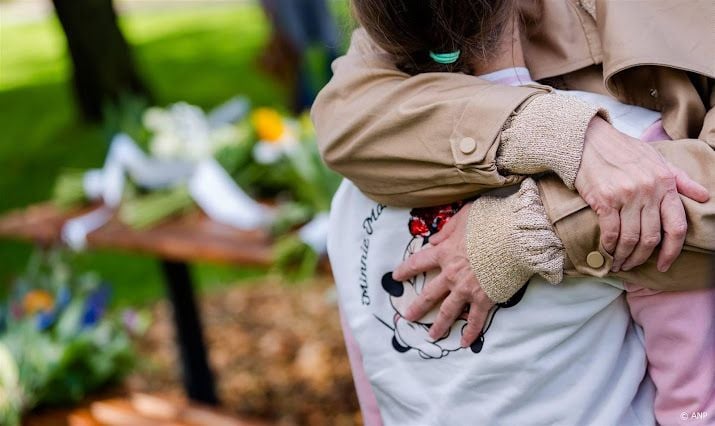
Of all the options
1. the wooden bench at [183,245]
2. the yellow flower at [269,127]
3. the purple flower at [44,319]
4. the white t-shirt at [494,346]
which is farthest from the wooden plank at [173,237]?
the white t-shirt at [494,346]

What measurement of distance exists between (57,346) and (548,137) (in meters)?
2.55

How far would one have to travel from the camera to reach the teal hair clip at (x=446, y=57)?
137 cm

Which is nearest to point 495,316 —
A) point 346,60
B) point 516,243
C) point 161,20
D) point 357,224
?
point 516,243

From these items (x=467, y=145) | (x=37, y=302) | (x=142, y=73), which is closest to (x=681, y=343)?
(x=467, y=145)

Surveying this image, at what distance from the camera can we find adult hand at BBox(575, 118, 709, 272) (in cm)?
116

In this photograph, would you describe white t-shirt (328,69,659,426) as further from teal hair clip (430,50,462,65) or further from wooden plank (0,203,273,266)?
wooden plank (0,203,273,266)

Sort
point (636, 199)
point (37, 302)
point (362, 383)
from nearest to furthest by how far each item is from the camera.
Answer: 1. point (636, 199)
2. point (362, 383)
3. point (37, 302)

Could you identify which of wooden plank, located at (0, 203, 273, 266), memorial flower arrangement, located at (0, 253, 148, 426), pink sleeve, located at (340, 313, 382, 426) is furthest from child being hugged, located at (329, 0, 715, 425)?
memorial flower arrangement, located at (0, 253, 148, 426)

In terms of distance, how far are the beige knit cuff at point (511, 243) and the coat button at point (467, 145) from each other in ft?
0.29

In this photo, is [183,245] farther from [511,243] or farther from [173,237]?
[511,243]

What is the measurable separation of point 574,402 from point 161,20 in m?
11.2

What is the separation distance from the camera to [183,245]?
296cm

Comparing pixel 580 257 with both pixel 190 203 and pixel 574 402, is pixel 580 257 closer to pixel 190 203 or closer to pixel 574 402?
pixel 574 402

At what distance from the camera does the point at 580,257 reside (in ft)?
4.03
